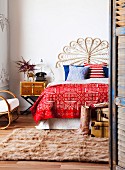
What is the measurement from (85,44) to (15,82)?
178 centimetres

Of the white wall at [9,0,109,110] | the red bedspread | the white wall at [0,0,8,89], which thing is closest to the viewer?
the red bedspread

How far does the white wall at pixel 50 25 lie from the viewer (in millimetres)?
6908

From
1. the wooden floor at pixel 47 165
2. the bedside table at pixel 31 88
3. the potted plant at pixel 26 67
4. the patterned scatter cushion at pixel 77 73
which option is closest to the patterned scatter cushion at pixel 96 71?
the patterned scatter cushion at pixel 77 73

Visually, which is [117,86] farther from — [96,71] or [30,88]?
[30,88]

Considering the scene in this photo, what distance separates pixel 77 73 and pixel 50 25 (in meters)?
1.43

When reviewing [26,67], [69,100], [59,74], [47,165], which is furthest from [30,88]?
[47,165]

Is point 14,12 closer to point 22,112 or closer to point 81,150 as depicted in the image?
point 22,112

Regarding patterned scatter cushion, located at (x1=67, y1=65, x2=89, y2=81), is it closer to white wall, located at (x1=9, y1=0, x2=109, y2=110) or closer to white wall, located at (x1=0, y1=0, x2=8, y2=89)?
white wall, located at (x1=9, y1=0, x2=109, y2=110)

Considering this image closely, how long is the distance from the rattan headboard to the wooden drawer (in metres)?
0.73

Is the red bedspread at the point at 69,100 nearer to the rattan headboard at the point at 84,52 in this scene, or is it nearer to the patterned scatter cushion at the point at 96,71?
the patterned scatter cushion at the point at 96,71

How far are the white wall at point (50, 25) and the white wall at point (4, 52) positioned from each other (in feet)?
0.77

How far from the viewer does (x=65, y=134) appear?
4.66m

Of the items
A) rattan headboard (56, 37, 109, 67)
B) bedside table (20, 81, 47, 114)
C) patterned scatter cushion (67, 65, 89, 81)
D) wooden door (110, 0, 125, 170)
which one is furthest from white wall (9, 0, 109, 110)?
wooden door (110, 0, 125, 170)

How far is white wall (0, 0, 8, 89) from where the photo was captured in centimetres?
656
